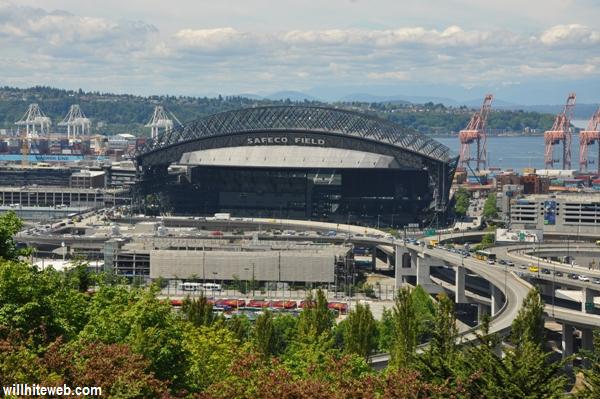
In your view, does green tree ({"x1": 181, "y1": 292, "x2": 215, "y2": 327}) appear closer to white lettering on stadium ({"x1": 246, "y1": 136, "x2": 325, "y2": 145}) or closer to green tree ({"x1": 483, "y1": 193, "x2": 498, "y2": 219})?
white lettering on stadium ({"x1": 246, "y1": 136, "x2": 325, "y2": 145})

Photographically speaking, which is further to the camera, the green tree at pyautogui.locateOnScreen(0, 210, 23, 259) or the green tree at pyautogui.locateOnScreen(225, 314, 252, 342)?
the green tree at pyautogui.locateOnScreen(225, 314, 252, 342)

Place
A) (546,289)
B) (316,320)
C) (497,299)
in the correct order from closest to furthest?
(316,320), (497,299), (546,289)

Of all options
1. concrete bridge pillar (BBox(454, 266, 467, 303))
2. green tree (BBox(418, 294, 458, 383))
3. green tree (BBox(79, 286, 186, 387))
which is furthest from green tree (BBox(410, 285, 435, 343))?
green tree (BBox(79, 286, 186, 387))

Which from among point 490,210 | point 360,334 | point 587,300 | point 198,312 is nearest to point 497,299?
point 587,300

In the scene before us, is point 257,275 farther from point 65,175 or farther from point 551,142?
point 551,142

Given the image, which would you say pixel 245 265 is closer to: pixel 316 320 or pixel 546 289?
pixel 546 289

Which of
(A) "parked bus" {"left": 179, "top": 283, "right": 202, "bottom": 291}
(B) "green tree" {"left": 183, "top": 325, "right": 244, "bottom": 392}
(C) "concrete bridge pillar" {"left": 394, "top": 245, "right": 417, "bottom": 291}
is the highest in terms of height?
(B) "green tree" {"left": 183, "top": 325, "right": 244, "bottom": 392}
